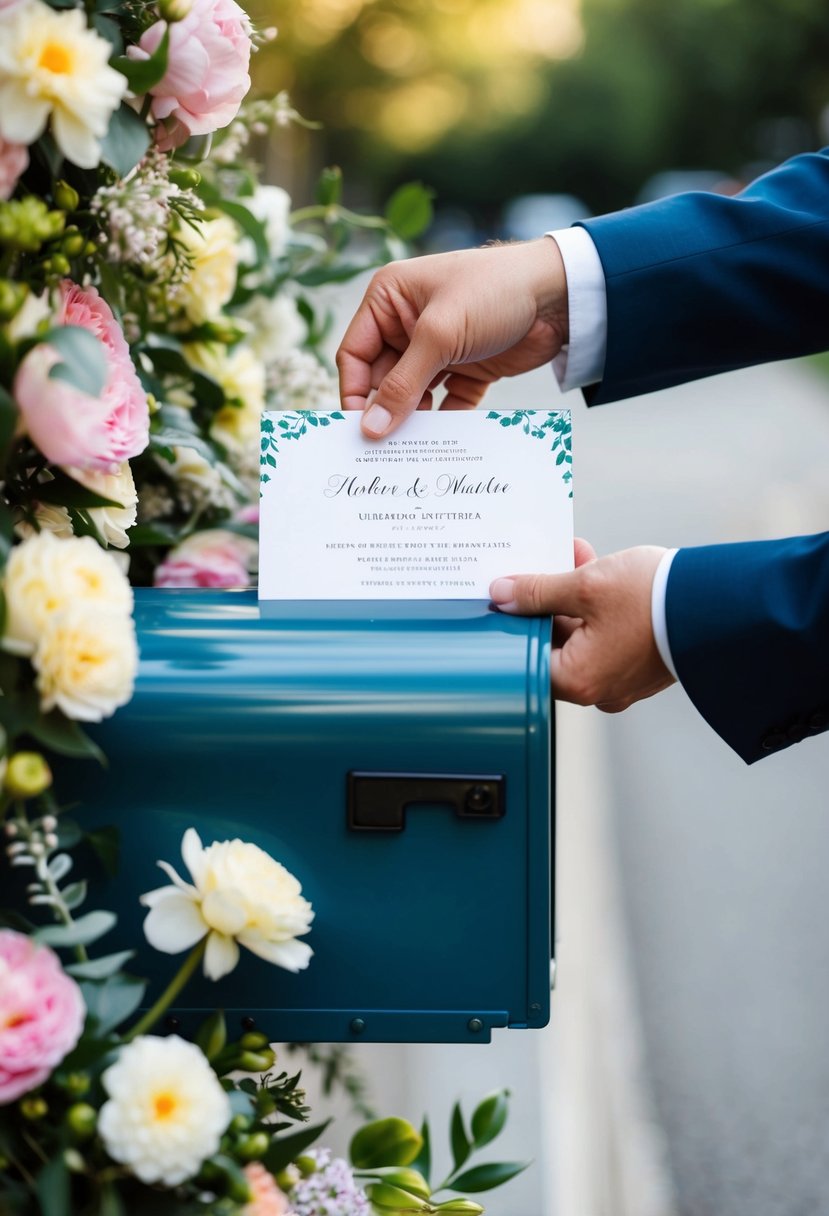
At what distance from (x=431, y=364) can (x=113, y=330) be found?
40 centimetres

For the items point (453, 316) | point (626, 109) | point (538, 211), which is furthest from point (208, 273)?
point (626, 109)

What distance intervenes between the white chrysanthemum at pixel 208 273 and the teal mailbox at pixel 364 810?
0.58 metres

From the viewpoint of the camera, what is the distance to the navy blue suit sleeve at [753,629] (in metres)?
1.25

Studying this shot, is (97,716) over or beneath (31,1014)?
over

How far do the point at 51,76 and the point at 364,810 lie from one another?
1.96ft

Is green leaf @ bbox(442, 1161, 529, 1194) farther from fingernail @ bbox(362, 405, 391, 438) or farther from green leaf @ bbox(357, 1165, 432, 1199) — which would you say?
fingernail @ bbox(362, 405, 391, 438)

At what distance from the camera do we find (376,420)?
4.23 feet

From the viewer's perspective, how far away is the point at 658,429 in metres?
11.3

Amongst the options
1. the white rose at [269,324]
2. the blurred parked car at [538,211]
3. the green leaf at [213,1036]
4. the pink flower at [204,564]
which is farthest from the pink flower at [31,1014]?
the blurred parked car at [538,211]

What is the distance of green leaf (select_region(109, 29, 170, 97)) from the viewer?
102cm

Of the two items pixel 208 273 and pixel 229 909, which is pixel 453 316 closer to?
pixel 208 273

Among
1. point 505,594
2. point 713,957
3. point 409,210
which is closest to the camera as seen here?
point 505,594

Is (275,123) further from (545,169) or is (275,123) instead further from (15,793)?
(545,169)

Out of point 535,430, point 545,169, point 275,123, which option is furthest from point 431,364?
point 545,169
